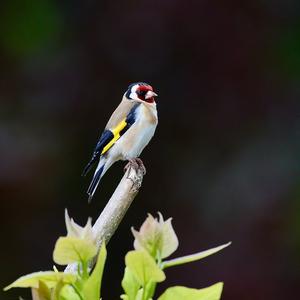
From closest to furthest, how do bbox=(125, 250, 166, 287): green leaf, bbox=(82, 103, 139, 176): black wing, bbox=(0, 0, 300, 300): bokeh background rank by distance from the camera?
bbox=(125, 250, 166, 287): green leaf < bbox=(82, 103, 139, 176): black wing < bbox=(0, 0, 300, 300): bokeh background

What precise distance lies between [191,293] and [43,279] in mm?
102

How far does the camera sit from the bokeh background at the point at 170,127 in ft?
17.1

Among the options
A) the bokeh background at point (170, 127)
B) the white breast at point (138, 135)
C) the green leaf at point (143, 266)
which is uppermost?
the bokeh background at point (170, 127)

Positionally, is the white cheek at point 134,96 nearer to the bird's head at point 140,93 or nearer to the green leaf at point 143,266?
the bird's head at point 140,93

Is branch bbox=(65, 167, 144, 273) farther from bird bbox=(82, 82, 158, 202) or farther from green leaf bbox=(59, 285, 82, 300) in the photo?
bird bbox=(82, 82, 158, 202)

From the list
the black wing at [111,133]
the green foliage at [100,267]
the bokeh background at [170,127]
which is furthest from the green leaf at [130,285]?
the bokeh background at [170,127]

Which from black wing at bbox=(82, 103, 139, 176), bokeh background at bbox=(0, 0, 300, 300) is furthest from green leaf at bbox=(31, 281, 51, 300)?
bokeh background at bbox=(0, 0, 300, 300)

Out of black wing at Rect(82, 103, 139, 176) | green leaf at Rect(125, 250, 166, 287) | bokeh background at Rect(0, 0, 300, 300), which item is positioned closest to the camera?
green leaf at Rect(125, 250, 166, 287)

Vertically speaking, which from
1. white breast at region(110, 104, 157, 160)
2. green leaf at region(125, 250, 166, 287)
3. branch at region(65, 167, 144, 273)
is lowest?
green leaf at region(125, 250, 166, 287)

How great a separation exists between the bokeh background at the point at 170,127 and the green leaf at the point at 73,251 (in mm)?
4437

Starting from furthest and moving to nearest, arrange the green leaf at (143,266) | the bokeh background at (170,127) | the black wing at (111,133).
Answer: the bokeh background at (170,127) → the black wing at (111,133) → the green leaf at (143,266)

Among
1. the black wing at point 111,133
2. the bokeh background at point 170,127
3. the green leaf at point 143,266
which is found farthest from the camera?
the bokeh background at point 170,127

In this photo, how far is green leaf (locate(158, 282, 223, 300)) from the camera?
61cm

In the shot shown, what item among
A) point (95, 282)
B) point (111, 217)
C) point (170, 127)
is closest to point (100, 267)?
point (95, 282)
